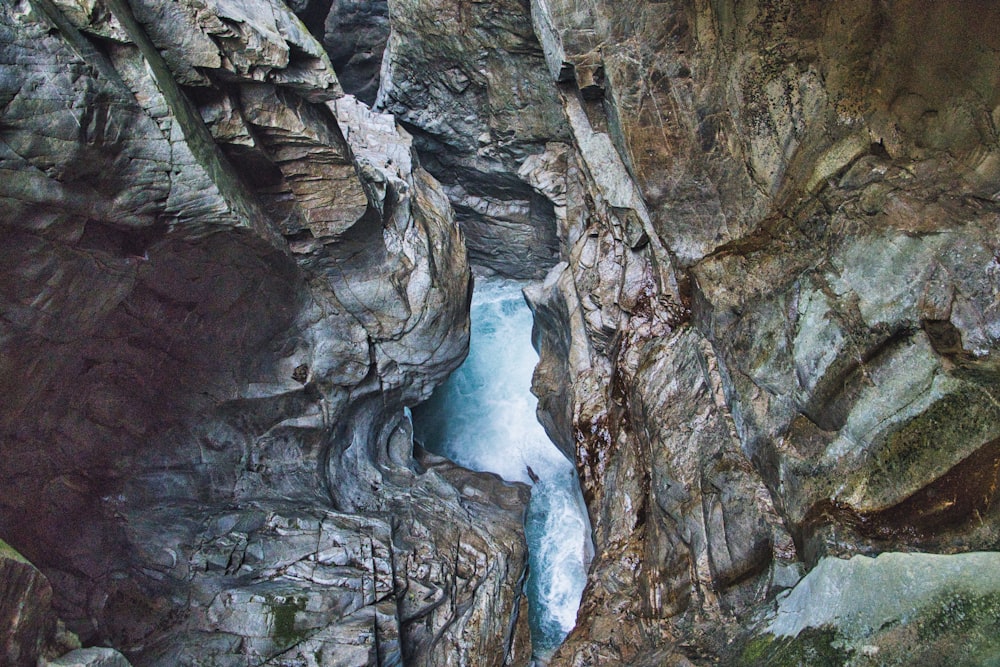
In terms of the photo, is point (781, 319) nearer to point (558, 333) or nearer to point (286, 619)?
point (558, 333)

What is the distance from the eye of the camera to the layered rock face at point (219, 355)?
854 centimetres

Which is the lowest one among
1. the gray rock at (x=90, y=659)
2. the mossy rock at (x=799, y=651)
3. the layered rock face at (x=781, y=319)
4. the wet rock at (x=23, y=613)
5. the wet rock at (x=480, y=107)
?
the mossy rock at (x=799, y=651)

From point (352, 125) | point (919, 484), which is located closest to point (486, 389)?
point (352, 125)

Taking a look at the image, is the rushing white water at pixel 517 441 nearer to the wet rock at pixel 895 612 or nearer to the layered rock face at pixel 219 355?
the layered rock face at pixel 219 355

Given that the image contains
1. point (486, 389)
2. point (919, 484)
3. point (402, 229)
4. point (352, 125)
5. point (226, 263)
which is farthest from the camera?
point (486, 389)

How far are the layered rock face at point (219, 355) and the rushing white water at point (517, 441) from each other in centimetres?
117

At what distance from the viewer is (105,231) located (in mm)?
9117

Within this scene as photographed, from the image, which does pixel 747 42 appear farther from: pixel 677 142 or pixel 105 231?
pixel 105 231

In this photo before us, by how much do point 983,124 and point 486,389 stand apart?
1371 cm

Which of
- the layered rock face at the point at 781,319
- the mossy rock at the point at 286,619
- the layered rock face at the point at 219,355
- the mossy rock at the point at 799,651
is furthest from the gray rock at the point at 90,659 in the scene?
the mossy rock at the point at 799,651

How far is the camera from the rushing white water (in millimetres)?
14602

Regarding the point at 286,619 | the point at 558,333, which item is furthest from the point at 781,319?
the point at 286,619

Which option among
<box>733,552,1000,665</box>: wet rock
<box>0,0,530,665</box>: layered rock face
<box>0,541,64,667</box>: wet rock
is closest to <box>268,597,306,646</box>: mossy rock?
<box>0,0,530,665</box>: layered rock face

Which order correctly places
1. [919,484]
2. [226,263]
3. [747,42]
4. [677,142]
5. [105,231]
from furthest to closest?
[677,142] < [226,263] < [747,42] < [105,231] < [919,484]
